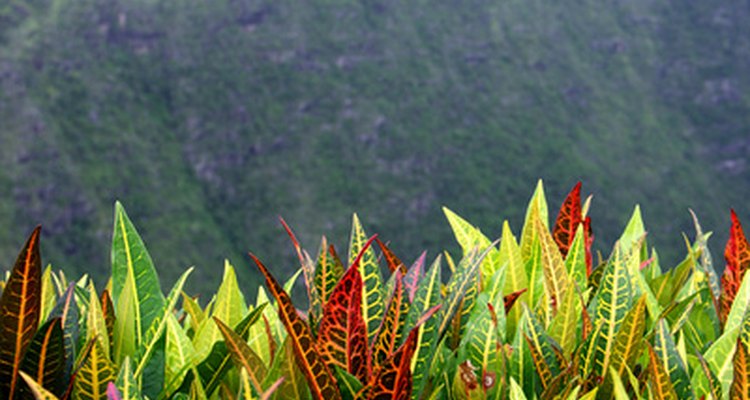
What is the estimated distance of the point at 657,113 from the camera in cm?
7669

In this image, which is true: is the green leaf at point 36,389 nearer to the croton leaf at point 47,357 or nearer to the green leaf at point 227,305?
the croton leaf at point 47,357

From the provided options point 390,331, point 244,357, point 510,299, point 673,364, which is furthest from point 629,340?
point 244,357

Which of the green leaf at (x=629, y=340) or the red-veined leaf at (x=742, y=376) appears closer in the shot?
the red-veined leaf at (x=742, y=376)

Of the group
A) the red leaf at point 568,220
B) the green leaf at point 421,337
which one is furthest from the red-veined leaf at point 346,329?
the red leaf at point 568,220

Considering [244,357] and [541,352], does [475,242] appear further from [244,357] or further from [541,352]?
[244,357]

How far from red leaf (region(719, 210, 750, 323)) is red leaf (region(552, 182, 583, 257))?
15.7 inches

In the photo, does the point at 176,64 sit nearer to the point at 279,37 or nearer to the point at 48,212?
the point at 279,37

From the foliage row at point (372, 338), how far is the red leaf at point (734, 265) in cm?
18

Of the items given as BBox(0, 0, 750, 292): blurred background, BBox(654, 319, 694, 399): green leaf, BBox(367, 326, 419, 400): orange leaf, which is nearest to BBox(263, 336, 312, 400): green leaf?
BBox(367, 326, 419, 400): orange leaf

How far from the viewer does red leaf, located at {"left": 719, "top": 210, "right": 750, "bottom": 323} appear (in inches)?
88.1

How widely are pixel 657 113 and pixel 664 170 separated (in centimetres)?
811

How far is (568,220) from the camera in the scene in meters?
2.31

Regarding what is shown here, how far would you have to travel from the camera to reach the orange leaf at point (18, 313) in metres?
1.48

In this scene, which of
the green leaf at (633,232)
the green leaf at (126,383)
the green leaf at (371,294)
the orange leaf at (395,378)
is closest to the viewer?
the green leaf at (126,383)
